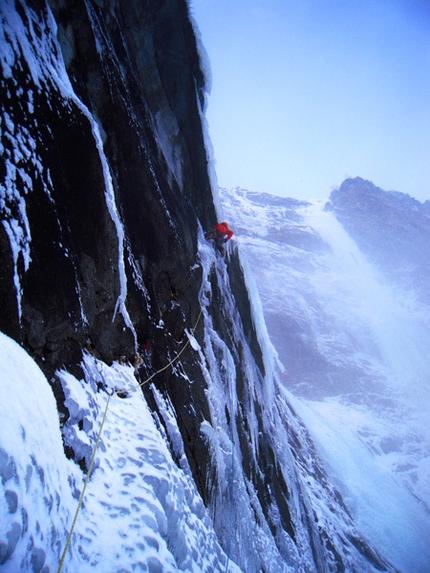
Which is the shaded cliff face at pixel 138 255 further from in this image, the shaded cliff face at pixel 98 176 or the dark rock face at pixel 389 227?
the dark rock face at pixel 389 227

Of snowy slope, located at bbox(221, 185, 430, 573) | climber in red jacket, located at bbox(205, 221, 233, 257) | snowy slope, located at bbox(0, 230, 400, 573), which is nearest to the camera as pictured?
snowy slope, located at bbox(0, 230, 400, 573)

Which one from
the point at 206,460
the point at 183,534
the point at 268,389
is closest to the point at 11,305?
the point at 183,534

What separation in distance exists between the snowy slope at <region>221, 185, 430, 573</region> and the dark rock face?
13.2 feet

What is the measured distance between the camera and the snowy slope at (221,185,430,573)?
2828 cm

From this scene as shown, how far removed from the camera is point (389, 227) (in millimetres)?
101375

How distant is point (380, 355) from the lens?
6088 cm

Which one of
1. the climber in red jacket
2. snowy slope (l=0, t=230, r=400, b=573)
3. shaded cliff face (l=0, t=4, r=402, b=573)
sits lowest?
snowy slope (l=0, t=230, r=400, b=573)

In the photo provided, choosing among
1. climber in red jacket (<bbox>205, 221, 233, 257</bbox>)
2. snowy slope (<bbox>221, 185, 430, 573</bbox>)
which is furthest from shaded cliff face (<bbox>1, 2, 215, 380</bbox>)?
snowy slope (<bbox>221, 185, 430, 573</bbox>)

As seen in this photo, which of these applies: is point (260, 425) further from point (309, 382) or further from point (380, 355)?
point (380, 355)

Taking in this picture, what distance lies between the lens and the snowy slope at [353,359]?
28281 mm

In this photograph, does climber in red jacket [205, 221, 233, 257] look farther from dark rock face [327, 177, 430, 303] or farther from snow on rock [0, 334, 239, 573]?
dark rock face [327, 177, 430, 303]

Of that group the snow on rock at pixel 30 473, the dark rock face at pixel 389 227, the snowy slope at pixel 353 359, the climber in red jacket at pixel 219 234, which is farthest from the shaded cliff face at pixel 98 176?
the dark rock face at pixel 389 227

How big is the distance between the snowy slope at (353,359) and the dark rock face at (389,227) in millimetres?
4027

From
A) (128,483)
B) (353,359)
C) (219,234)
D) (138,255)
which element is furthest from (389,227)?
(128,483)
